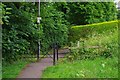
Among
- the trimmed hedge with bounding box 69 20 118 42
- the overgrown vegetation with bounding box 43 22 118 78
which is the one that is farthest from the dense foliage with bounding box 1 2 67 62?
the trimmed hedge with bounding box 69 20 118 42

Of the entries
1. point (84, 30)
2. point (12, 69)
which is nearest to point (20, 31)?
point (12, 69)

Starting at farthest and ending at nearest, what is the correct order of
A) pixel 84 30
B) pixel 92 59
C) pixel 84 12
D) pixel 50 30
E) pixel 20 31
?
pixel 84 12
pixel 84 30
pixel 50 30
pixel 92 59
pixel 20 31

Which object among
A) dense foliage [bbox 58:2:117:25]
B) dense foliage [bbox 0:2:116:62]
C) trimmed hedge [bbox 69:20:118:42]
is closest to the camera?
dense foliage [bbox 0:2:116:62]

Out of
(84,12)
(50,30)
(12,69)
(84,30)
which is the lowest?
(12,69)

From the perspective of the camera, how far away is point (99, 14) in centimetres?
2548

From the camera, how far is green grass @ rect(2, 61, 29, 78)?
9.91 m

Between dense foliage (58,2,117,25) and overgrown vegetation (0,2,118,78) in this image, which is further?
dense foliage (58,2,117,25)

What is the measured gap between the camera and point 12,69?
37.0 ft

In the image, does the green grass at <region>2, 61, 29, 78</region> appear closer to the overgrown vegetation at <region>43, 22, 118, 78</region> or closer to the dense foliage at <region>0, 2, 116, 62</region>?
the dense foliage at <region>0, 2, 116, 62</region>

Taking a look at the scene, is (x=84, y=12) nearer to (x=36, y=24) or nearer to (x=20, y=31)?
(x=36, y=24)

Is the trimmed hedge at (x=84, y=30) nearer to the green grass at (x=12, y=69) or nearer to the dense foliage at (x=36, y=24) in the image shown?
the dense foliage at (x=36, y=24)

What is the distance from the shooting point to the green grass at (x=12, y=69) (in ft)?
32.5

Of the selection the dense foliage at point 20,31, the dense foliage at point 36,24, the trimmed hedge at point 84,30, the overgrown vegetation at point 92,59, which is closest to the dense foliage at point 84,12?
the dense foliage at point 36,24

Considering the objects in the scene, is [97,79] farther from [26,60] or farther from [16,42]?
[26,60]
